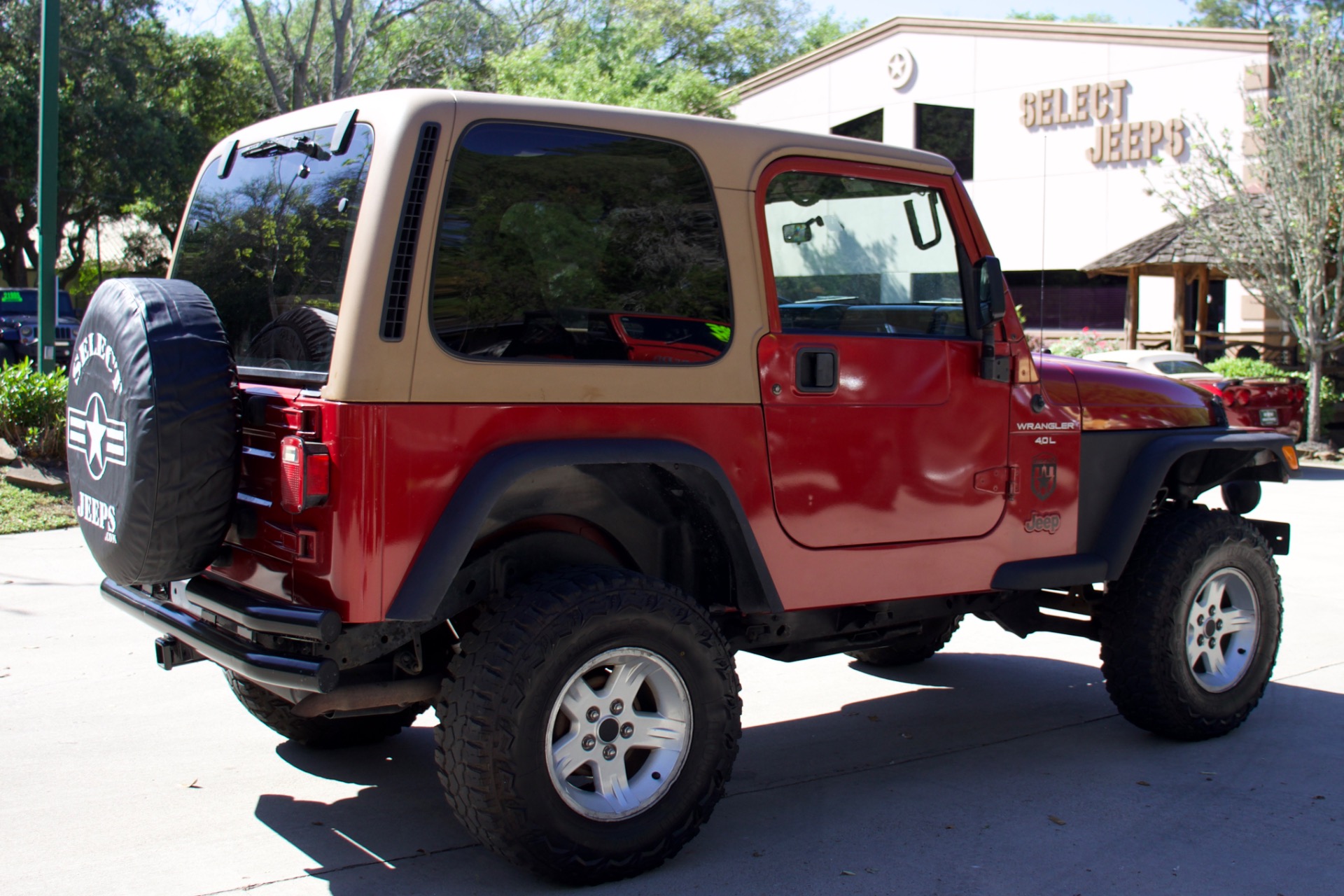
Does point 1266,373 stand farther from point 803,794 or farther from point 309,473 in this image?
point 309,473

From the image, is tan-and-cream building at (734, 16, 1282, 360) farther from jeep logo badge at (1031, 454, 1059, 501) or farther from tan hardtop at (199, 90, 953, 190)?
tan hardtop at (199, 90, 953, 190)

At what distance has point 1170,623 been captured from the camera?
4816 millimetres

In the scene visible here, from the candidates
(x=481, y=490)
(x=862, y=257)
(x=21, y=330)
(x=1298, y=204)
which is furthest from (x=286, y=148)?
(x=21, y=330)

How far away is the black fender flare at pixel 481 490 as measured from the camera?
3.22m

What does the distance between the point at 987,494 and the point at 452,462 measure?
208cm

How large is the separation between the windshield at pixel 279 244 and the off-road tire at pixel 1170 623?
3.31 metres

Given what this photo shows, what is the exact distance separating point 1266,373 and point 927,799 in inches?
609

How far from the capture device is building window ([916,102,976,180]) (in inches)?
1041

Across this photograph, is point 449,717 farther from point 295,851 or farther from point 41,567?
point 41,567

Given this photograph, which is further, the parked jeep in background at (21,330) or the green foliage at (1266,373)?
the parked jeep in background at (21,330)

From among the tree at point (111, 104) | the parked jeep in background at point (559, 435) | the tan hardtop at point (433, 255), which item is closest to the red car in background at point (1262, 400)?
the parked jeep in background at point (559, 435)

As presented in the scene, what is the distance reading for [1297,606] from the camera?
755cm

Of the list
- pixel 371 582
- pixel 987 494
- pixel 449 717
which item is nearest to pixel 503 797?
pixel 449 717

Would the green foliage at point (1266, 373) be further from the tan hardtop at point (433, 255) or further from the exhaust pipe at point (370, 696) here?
the exhaust pipe at point (370, 696)
